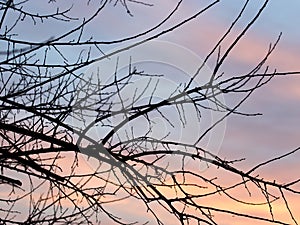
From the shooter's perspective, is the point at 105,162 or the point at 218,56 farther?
the point at 105,162

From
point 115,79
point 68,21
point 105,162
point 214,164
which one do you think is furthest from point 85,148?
point 68,21

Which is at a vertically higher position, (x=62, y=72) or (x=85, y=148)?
(x=62, y=72)

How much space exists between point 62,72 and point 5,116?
339mm

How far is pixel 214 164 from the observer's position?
8.80ft

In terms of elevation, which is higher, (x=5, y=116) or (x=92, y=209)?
(x=5, y=116)

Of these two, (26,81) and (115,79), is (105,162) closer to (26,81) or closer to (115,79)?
(115,79)

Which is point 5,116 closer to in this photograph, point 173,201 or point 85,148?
point 85,148

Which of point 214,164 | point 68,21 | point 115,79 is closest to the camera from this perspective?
point 214,164

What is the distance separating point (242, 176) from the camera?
2.70 m

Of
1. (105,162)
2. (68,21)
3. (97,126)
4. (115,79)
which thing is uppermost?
(68,21)

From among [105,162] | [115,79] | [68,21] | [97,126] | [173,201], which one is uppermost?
[68,21]

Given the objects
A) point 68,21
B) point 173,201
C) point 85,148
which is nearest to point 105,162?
point 85,148

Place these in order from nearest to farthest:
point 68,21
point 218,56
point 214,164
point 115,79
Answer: point 218,56, point 214,164, point 115,79, point 68,21

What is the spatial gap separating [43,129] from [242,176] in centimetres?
96
